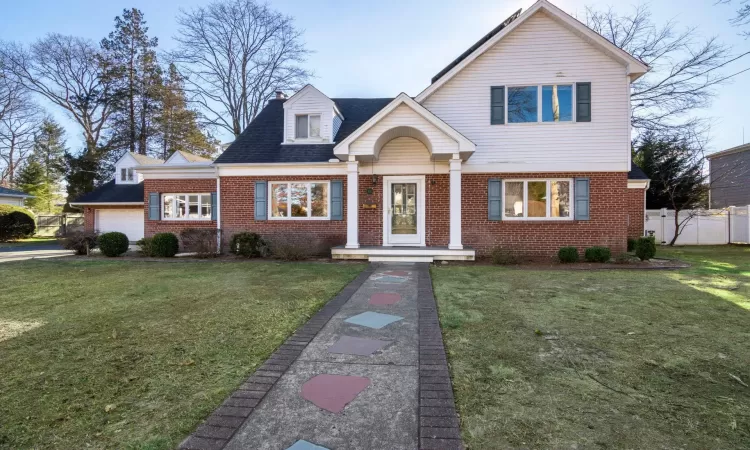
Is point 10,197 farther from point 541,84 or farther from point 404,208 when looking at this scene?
point 541,84

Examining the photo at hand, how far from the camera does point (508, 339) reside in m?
4.06

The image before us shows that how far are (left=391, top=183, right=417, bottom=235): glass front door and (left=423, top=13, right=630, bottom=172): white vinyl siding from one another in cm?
203

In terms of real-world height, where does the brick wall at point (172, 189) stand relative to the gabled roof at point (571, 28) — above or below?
below

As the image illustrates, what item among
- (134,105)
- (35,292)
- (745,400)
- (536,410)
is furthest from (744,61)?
(134,105)

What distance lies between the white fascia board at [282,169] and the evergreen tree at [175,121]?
17766 millimetres

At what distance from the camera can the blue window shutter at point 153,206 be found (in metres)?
14.3

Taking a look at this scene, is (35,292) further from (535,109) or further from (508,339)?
(535,109)

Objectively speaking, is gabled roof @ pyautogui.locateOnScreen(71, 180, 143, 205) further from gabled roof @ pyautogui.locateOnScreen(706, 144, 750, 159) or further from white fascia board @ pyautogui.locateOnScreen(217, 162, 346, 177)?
gabled roof @ pyautogui.locateOnScreen(706, 144, 750, 159)

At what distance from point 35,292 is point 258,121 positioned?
10026 mm

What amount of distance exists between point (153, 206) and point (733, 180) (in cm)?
3265

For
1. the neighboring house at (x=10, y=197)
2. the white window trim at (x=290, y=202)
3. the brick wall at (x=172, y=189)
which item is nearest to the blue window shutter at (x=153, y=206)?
the brick wall at (x=172, y=189)

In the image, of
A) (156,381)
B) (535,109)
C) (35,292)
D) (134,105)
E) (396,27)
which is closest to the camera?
(156,381)

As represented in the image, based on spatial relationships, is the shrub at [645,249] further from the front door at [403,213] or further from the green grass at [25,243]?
the green grass at [25,243]

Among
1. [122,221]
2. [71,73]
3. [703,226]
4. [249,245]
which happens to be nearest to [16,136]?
[71,73]
